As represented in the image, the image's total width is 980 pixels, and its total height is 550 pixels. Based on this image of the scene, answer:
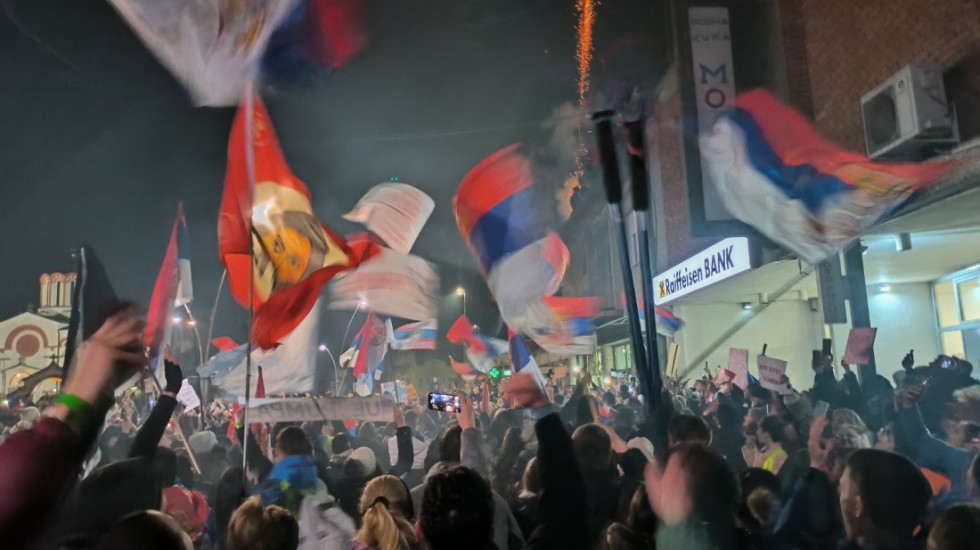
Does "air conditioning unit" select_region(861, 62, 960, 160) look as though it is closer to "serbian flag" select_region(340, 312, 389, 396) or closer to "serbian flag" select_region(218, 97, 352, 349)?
"serbian flag" select_region(218, 97, 352, 349)

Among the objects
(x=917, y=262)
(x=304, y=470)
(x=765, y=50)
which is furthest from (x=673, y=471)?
(x=765, y=50)

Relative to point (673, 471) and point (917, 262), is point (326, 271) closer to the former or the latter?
point (673, 471)

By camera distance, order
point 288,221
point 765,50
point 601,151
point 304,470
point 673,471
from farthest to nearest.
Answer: point 765,50 < point 288,221 < point 304,470 < point 601,151 < point 673,471

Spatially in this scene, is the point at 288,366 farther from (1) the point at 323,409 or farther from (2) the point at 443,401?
(2) the point at 443,401

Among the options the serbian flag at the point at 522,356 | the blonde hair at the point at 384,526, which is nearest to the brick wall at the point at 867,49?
the serbian flag at the point at 522,356

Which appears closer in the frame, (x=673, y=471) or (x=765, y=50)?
(x=673, y=471)

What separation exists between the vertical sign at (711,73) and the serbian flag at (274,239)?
304 inches

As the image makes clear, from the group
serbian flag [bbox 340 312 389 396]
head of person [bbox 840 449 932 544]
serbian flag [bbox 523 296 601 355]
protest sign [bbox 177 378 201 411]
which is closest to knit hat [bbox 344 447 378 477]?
serbian flag [bbox 523 296 601 355]

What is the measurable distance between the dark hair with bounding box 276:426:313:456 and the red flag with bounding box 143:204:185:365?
1.59 m

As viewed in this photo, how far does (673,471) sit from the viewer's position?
2922mm

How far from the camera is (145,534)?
96.7 inches

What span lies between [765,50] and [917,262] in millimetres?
4614

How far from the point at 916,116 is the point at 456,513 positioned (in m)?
8.65

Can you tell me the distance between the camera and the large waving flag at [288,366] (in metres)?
8.26
